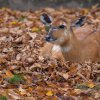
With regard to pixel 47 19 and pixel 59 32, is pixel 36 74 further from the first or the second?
pixel 47 19

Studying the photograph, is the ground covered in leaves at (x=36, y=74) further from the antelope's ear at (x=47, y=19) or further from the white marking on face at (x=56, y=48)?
the antelope's ear at (x=47, y=19)

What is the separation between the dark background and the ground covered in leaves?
377cm

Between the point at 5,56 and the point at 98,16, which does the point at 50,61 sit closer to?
the point at 5,56

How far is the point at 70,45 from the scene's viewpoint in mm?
8398

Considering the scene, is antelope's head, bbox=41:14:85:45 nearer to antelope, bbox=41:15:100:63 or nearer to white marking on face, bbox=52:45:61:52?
antelope, bbox=41:15:100:63

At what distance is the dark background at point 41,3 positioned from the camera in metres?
14.1

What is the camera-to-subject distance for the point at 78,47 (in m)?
8.41

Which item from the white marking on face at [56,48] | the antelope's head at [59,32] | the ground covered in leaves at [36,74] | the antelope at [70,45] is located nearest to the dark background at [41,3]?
the ground covered in leaves at [36,74]

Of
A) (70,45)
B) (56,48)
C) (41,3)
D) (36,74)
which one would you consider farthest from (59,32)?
(41,3)

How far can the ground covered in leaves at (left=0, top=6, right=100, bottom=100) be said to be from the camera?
23.3 ft

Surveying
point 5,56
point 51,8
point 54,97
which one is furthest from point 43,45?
point 51,8

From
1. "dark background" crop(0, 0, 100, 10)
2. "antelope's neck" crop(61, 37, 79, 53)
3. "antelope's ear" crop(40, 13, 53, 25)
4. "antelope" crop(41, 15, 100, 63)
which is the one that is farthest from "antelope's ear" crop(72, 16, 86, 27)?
"dark background" crop(0, 0, 100, 10)

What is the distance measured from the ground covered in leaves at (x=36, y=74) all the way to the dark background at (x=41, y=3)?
12.4ft

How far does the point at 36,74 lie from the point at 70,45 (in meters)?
0.91
